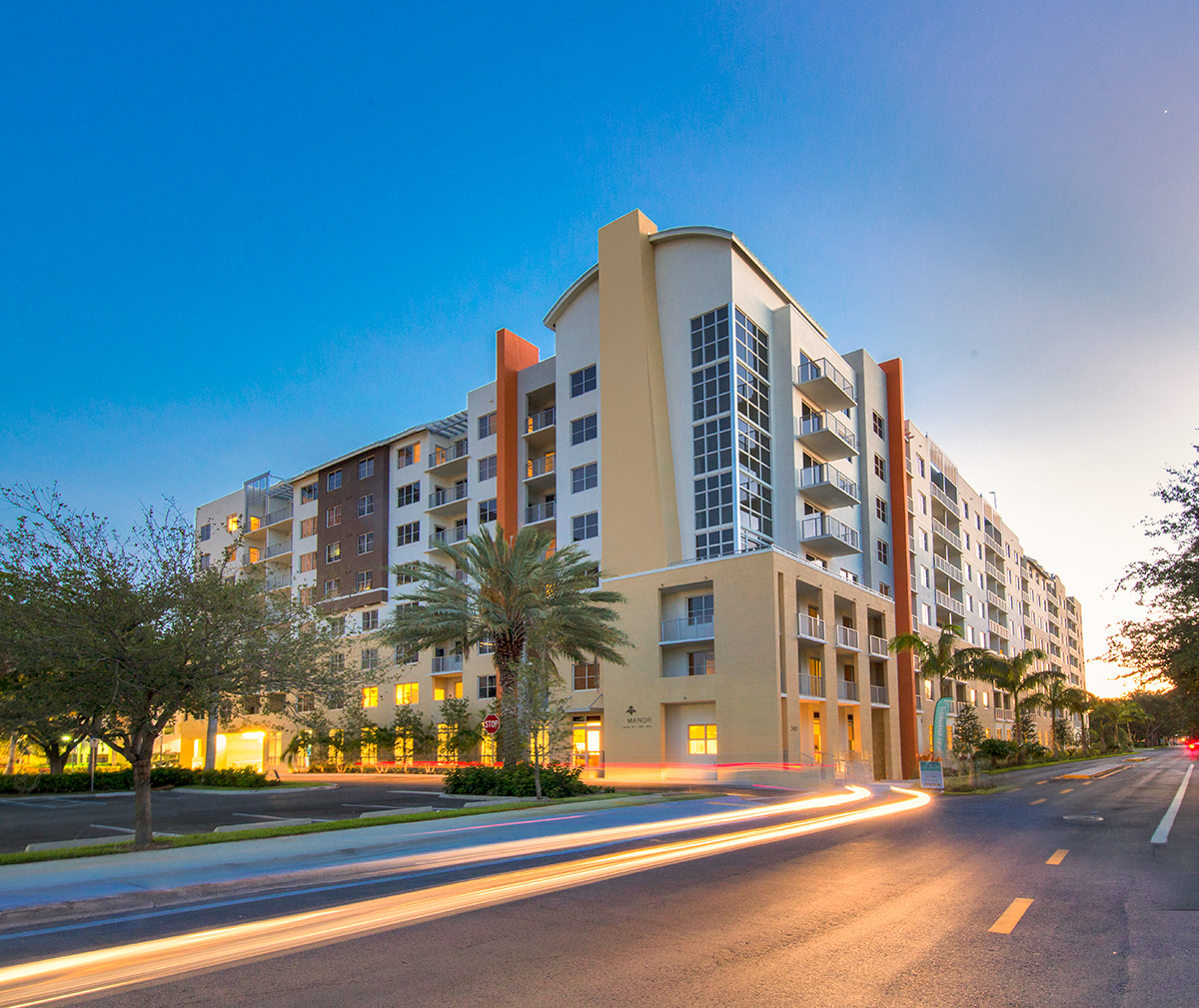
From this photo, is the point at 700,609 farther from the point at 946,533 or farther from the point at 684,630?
the point at 946,533

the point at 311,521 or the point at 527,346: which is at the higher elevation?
the point at 527,346

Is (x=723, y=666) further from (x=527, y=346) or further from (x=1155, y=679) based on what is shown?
(x=527, y=346)

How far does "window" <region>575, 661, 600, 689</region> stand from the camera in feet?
153

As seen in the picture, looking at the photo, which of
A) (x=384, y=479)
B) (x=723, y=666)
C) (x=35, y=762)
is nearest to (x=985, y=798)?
(x=723, y=666)

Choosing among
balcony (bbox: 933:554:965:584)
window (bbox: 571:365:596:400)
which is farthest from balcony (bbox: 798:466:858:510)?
balcony (bbox: 933:554:965:584)

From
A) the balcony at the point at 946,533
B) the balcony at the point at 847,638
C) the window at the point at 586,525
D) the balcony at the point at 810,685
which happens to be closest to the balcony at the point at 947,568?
the balcony at the point at 946,533

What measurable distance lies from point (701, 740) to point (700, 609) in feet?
19.8

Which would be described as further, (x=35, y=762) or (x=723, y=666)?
(x=35, y=762)

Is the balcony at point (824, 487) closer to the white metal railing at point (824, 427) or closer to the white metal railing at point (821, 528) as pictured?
the white metal railing at point (821, 528)

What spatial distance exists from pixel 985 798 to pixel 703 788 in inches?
382

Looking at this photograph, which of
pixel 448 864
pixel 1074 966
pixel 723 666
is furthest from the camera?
pixel 723 666

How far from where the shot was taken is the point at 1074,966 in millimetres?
7336

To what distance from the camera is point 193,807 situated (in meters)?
28.6

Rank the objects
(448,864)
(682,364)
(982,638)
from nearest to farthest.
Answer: (448,864), (682,364), (982,638)
